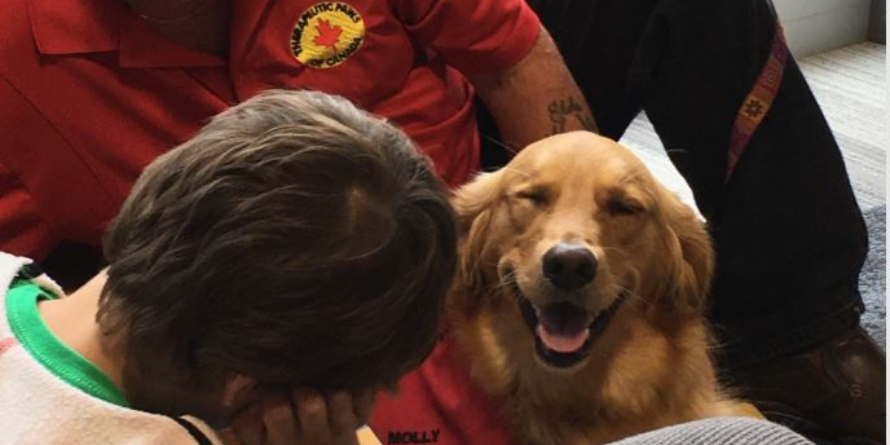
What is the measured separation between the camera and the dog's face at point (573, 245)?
1.45 metres

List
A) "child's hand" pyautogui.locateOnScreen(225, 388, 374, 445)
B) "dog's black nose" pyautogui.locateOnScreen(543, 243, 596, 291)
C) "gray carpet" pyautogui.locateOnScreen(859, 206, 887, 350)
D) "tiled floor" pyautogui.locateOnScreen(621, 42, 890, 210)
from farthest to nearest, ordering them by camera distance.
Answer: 1. "tiled floor" pyautogui.locateOnScreen(621, 42, 890, 210)
2. "gray carpet" pyautogui.locateOnScreen(859, 206, 887, 350)
3. "dog's black nose" pyautogui.locateOnScreen(543, 243, 596, 291)
4. "child's hand" pyautogui.locateOnScreen(225, 388, 374, 445)

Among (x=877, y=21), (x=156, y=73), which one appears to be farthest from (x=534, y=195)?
(x=877, y=21)

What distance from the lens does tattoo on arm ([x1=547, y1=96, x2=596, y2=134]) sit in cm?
163

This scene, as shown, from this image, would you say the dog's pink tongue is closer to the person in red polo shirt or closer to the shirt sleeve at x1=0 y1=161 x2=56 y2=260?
the person in red polo shirt

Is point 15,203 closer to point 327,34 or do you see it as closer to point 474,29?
point 327,34

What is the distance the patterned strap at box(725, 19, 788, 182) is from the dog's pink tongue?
0.37 meters

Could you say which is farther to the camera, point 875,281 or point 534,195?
point 875,281

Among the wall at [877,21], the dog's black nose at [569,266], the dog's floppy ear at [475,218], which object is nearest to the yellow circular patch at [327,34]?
the dog's floppy ear at [475,218]

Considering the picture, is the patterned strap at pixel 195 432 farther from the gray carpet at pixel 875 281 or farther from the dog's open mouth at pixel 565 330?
the gray carpet at pixel 875 281

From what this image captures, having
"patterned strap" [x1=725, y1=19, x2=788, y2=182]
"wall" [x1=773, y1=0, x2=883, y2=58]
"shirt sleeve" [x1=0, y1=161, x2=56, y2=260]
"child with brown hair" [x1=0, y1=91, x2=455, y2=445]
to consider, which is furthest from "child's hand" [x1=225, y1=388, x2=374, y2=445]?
"wall" [x1=773, y1=0, x2=883, y2=58]

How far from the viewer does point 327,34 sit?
1.49 meters

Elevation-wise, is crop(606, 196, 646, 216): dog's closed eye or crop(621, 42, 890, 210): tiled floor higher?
crop(606, 196, 646, 216): dog's closed eye

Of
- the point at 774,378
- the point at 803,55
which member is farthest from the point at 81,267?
the point at 803,55

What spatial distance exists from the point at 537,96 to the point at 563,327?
33 centimetres
